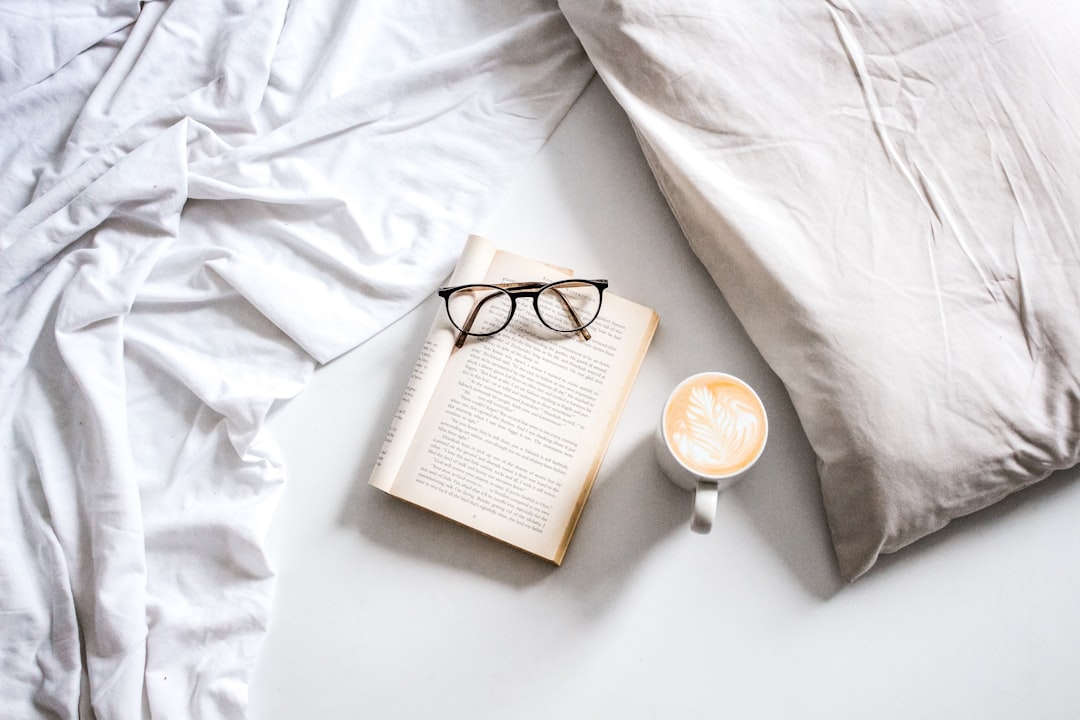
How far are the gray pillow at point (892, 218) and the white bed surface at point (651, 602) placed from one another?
0.07 metres

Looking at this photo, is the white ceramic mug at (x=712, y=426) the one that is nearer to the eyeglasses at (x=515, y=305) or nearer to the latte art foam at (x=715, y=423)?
the latte art foam at (x=715, y=423)

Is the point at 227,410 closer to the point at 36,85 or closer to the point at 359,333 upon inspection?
the point at 359,333

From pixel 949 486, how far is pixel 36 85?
1.01 metres

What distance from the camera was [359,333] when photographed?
81cm

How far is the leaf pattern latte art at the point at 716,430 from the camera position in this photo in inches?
27.2

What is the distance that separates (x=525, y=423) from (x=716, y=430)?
193mm

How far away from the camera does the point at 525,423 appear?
0.78 metres

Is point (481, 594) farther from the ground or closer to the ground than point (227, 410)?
closer to the ground

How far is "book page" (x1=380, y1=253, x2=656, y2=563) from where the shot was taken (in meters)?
0.76

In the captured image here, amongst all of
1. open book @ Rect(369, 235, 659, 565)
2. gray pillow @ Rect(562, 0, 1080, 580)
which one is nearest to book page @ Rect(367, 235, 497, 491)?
open book @ Rect(369, 235, 659, 565)

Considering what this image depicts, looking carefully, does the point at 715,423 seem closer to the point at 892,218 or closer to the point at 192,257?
the point at 892,218

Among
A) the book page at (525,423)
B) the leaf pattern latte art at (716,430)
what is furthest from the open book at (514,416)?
the leaf pattern latte art at (716,430)

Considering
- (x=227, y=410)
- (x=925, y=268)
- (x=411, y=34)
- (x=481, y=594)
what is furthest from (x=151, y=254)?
(x=925, y=268)

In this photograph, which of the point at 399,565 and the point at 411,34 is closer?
the point at 399,565
